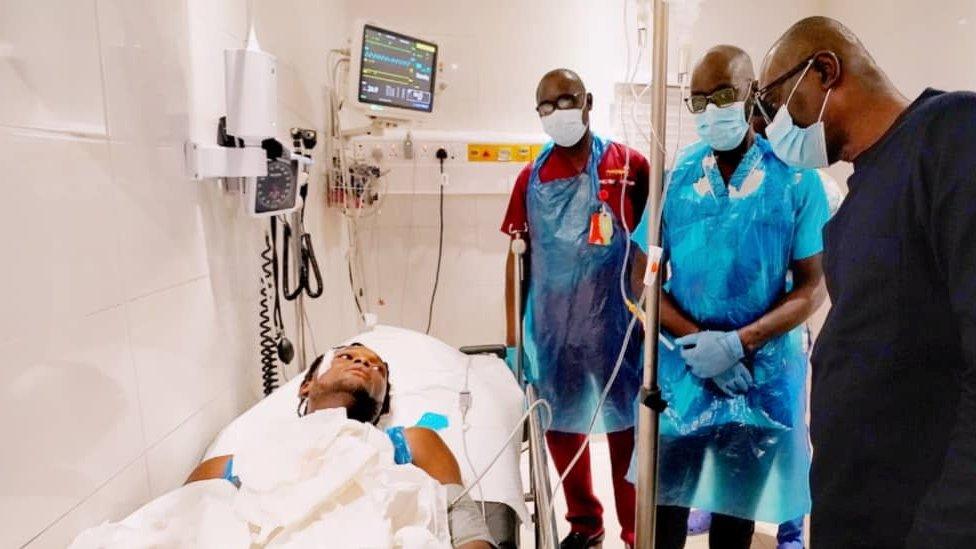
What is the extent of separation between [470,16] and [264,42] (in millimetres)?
1311

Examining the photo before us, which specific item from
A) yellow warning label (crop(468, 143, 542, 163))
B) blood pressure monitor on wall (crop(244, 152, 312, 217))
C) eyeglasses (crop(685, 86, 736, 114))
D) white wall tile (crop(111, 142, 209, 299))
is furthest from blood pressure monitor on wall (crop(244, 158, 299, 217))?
yellow warning label (crop(468, 143, 542, 163))

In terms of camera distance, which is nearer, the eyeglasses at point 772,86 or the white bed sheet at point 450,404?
the eyeglasses at point 772,86

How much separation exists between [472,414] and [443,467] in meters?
0.37

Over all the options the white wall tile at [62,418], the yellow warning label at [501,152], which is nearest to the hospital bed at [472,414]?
the white wall tile at [62,418]

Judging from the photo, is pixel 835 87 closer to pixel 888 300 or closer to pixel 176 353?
pixel 888 300

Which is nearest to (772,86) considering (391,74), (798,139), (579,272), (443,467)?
(798,139)

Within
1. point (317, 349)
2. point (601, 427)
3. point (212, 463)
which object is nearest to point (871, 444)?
point (601, 427)

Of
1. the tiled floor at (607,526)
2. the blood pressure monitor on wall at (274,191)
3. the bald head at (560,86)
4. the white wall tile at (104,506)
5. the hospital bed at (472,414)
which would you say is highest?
the bald head at (560,86)

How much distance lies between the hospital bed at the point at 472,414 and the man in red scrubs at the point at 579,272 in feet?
0.67

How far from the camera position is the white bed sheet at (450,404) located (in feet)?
4.72

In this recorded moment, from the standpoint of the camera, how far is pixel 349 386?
5.05 ft

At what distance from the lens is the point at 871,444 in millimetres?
968

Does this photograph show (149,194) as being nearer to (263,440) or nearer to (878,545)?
(263,440)

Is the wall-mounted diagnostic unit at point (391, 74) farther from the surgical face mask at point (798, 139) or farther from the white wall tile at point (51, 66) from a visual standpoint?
the surgical face mask at point (798, 139)
